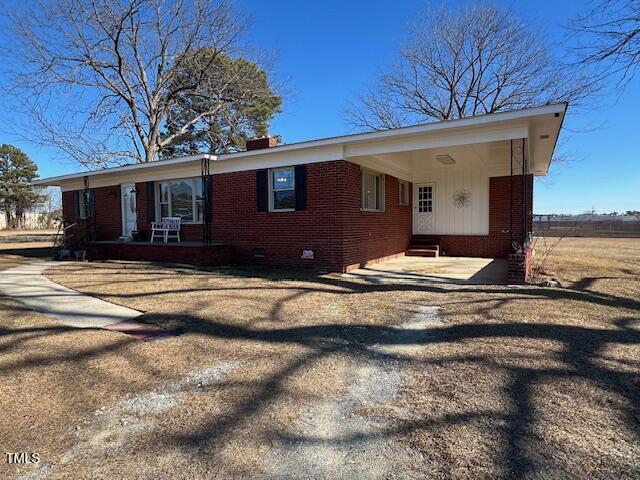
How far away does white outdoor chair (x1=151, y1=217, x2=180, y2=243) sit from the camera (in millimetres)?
12078

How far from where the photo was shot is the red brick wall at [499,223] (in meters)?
11.9

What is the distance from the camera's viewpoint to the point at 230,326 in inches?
186

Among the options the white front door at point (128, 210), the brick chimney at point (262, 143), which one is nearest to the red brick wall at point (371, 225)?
the brick chimney at point (262, 143)

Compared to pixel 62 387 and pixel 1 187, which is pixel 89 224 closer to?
pixel 62 387

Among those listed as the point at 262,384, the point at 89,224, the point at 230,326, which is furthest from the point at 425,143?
the point at 89,224

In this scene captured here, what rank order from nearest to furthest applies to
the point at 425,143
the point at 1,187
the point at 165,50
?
1. the point at 425,143
2. the point at 165,50
3. the point at 1,187

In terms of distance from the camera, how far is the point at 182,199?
12.3 m

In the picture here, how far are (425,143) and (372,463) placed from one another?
23.1 feet

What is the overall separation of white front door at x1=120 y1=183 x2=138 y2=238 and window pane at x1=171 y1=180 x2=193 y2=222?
5.80ft

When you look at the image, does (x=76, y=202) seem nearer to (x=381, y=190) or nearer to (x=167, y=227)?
(x=167, y=227)

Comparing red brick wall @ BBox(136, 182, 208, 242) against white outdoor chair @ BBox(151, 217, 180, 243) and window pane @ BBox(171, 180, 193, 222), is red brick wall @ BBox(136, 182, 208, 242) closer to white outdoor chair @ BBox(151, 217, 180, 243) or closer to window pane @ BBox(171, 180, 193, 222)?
white outdoor chair @ BBox(151, 217, 180, 243)

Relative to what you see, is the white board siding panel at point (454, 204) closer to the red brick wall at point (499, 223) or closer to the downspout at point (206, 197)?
the red brick wall at point (499, 223)

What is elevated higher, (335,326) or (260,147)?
(260,147)

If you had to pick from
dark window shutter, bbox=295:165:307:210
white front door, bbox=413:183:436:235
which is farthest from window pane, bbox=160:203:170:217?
white front door, bbox=413:183:436:235
